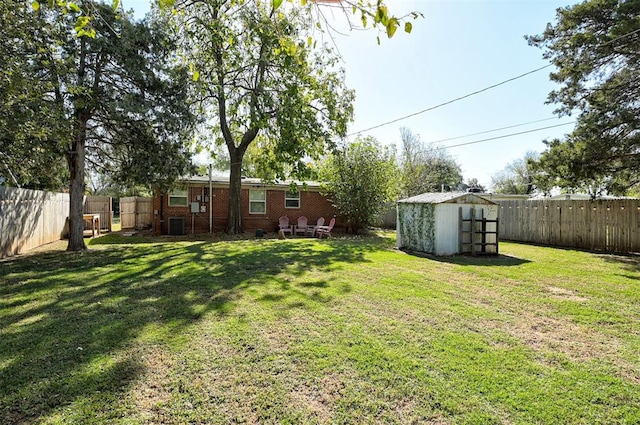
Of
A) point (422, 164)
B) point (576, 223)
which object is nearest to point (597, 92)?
point (576, 223)

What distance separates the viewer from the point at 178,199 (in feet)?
52.3

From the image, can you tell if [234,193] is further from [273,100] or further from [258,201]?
[273,100]

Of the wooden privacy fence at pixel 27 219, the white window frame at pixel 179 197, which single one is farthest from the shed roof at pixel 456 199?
the wooden privacy fence at pixel 27 219

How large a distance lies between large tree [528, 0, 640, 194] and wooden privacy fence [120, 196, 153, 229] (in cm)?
1864

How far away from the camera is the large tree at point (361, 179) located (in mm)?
16438

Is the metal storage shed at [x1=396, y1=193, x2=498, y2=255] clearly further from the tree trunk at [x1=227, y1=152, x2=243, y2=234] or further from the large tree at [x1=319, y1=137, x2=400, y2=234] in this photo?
A: the tree trunk at [x1=227, y1=152, x2=243, y2=234]

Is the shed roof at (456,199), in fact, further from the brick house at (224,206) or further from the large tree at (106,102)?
the large tree at (106,102)

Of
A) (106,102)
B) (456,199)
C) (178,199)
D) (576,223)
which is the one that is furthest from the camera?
(178,199)

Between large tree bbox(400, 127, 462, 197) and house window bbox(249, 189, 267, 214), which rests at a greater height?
large tree bbox(400, 127, 462, 197)

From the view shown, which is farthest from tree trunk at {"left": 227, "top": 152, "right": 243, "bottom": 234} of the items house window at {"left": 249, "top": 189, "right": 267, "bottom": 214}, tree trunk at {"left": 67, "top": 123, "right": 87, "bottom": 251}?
tree trunk at {"left": 67, "top": 123, "right": 87, "bottom": 251}

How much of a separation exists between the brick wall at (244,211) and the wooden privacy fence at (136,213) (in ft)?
14.0

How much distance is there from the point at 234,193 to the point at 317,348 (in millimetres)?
12429

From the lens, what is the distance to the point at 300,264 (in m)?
8.23

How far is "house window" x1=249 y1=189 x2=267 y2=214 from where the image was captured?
1733 centimetres
